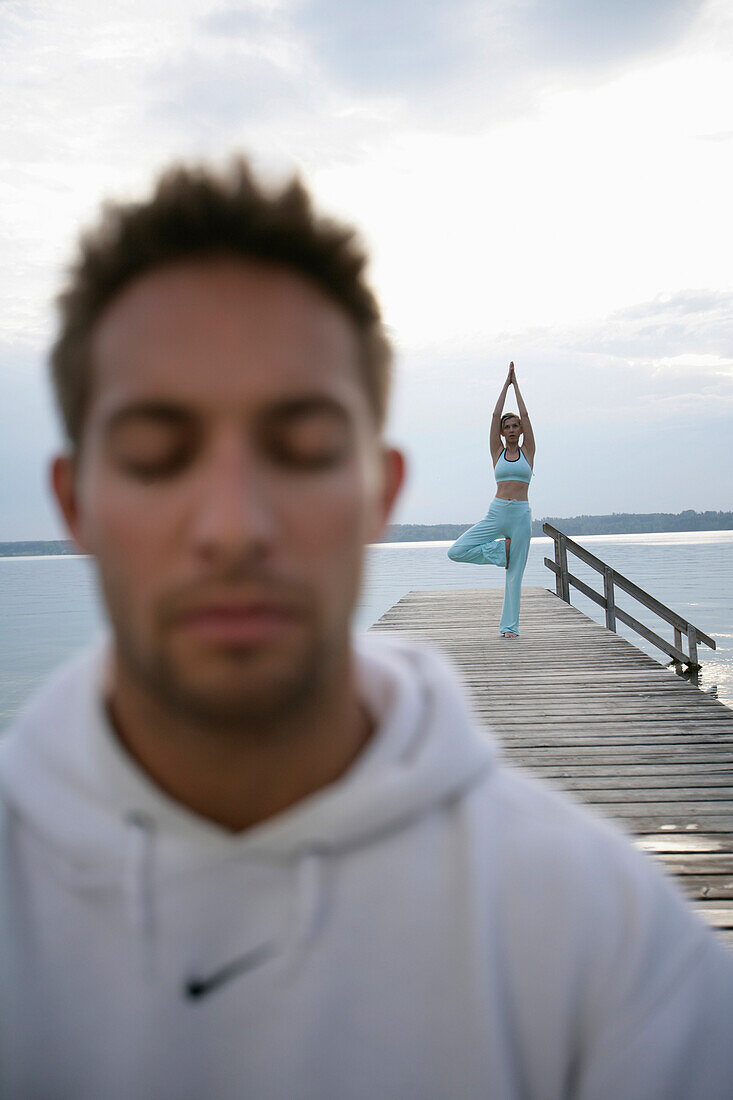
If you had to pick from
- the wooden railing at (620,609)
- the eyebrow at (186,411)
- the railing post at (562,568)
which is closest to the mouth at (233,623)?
the eyebrow at (186,411)

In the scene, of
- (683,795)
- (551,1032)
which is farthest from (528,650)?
(551,1032)

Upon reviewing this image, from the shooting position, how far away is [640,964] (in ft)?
2.47

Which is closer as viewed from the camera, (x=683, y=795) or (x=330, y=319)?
(x=330, y=319)

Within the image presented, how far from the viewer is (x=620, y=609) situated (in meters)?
10.1

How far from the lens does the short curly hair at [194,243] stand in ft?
2.51

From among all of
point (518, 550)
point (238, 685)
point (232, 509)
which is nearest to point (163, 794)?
point (238, 685)

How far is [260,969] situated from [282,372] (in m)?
0.65

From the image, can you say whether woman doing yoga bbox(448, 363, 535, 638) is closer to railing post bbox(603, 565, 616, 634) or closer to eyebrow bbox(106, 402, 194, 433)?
railing post bbox(603, 565, 616, 634)

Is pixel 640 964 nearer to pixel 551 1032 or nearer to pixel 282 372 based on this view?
pixel 551 1032

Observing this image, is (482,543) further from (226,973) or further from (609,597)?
(226,973)

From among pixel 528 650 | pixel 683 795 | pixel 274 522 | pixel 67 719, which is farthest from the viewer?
pixel 528 650

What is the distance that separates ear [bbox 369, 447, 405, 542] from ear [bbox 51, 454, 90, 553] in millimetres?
367

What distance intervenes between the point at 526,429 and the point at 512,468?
407 millimetres

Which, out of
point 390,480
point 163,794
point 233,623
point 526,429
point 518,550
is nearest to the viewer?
point 233,623
